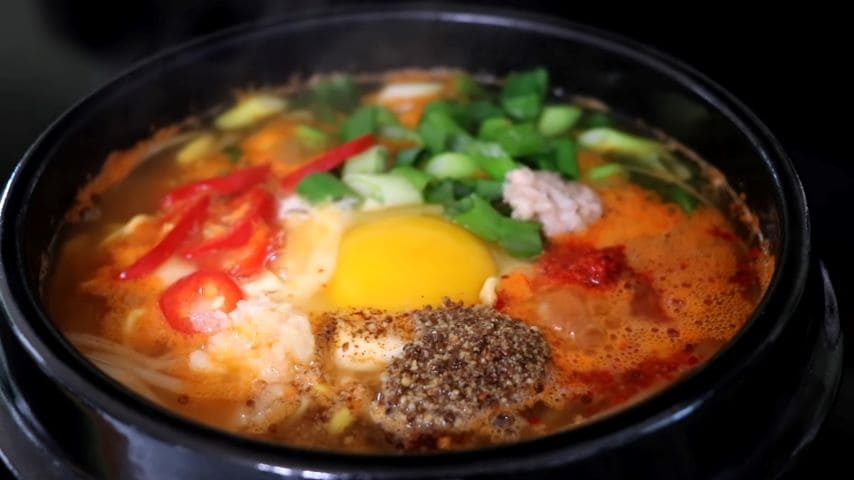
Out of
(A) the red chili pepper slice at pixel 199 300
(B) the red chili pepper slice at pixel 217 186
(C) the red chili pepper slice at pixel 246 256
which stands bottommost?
(A) the red chili pepper slice at pixel 199 300

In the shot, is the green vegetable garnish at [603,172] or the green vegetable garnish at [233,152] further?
the green vegetable garnish at [233,152]

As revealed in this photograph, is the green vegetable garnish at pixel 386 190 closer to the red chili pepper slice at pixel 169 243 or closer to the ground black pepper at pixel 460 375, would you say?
the red chili pepper slice at pixel 169 243

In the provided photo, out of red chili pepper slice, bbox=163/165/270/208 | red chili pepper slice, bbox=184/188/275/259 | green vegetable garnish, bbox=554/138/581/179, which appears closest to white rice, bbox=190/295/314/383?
red chili pepper slice, bbox=184/188/275/259

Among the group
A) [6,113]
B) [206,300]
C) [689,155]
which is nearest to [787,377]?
[689,155]

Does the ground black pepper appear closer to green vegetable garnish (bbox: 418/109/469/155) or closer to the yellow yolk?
the yellow yolk

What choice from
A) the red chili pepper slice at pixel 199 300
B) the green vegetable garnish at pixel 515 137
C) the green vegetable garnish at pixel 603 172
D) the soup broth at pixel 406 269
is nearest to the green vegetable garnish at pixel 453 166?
the soup broth at pixel 406 269

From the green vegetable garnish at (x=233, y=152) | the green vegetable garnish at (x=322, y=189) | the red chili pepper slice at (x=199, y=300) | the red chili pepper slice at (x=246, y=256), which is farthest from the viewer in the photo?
the green vegetable garnish at (x=233, y=152)
